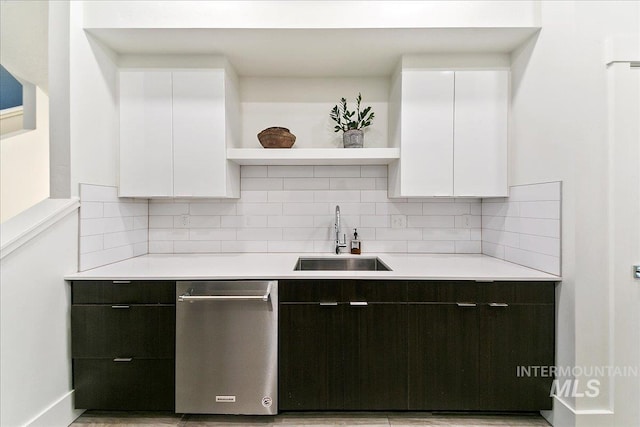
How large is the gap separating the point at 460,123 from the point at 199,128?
1812mm

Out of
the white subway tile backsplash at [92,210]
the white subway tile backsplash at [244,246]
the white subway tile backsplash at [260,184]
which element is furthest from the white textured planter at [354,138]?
the white subway tile backsplash at [92,210]

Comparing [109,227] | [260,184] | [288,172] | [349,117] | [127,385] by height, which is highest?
[349,117]

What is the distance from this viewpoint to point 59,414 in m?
1.76

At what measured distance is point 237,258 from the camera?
2.45 metres

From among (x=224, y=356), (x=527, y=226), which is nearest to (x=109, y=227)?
(x=224, y=356)

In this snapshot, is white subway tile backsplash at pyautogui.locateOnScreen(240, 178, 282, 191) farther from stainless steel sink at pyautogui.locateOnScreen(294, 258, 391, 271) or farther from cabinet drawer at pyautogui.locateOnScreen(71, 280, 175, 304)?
cabinet drawer at pyautogui.locateOnScreen(71, 280, 175, 304)

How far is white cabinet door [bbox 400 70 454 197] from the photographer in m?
2.24

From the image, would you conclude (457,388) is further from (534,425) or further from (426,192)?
(426,192)

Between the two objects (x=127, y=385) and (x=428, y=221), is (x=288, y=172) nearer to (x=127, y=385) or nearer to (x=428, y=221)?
(x=428, y=221)

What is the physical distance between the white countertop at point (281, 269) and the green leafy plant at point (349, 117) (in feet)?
3.39

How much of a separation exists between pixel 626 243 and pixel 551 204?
1.22ft

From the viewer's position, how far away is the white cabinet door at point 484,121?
2242 mm

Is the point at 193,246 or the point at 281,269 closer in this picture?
the point at 281,269

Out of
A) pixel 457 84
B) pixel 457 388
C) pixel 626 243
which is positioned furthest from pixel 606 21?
pixel 457 388
